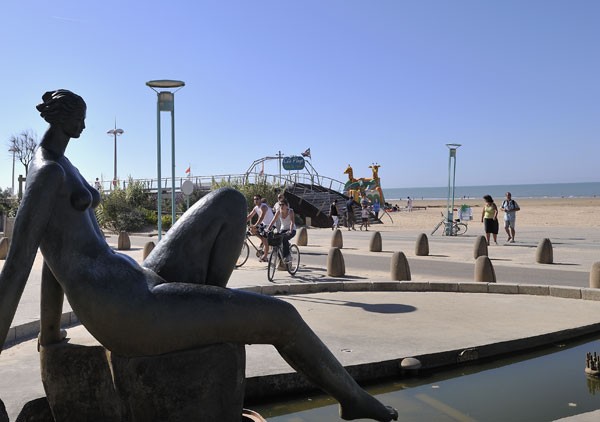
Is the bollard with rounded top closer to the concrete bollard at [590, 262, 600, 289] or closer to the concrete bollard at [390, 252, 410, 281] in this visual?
the concrete bollard at [390, 252, 410, 281]

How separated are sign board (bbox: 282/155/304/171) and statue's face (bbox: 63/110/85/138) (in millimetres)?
47318

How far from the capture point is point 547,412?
4.91 meters

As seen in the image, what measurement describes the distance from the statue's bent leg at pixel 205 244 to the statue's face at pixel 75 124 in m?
0.69

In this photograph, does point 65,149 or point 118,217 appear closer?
point 65,149

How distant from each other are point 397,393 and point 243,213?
2964mm

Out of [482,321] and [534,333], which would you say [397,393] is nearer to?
[534,333]

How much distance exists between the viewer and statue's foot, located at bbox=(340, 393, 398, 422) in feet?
10.2

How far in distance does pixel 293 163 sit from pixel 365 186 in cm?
626

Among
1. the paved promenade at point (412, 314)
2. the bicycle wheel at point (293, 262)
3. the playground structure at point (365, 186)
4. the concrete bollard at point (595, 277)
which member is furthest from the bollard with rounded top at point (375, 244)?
the playground structure at point (365, 186)

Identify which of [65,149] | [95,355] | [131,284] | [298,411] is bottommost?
[298,411]

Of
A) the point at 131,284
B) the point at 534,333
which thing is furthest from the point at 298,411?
the point at 534,333

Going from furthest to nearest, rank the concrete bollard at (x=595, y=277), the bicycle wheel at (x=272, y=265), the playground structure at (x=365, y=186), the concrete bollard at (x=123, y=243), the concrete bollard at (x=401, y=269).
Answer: the playground structure at (x=365, y=186)
the concrete bollard at (x=123, y=243)
the bicycle wheel at (x=272, y=265)
the concrete bollard at (x=401, y=269)
the concrete bollard at (x=595, y=277)

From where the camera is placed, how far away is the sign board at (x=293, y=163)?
50.4m

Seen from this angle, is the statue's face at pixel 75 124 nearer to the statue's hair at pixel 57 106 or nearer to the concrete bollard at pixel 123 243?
the statue's hair at pixel 57 106
